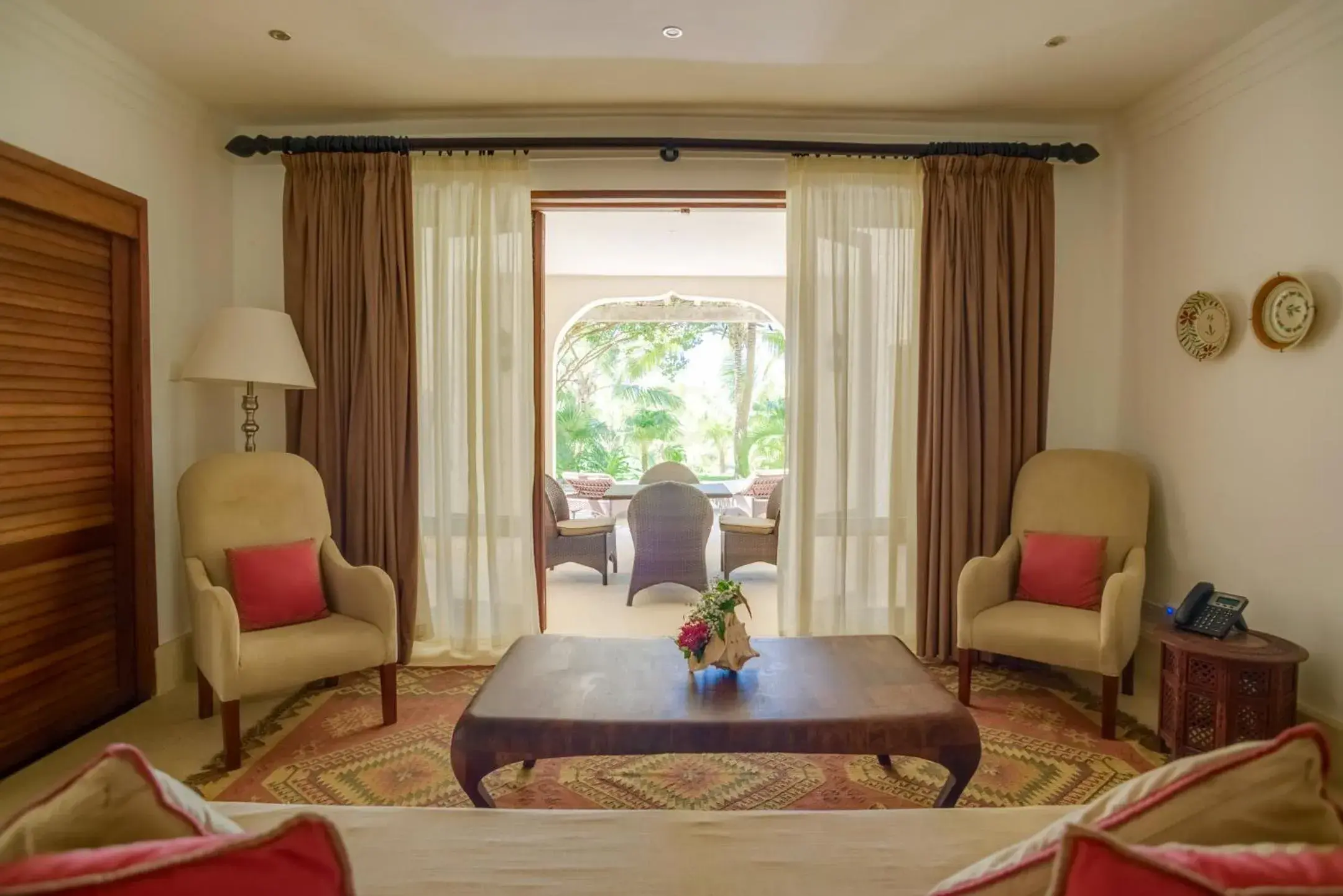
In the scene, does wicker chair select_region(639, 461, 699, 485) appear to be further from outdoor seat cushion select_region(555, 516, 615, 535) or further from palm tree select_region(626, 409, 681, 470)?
palm tree select_region(626, 409, 681, 470)

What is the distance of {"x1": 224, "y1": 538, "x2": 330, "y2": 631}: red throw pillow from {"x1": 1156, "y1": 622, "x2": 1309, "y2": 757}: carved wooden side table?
3.24 metres

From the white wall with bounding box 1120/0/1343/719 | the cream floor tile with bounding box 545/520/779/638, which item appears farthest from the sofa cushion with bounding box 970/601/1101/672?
the cream floor tile with bounding box 545/520/779/638

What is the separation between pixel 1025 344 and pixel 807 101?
159cm

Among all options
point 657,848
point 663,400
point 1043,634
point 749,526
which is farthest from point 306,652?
point 663,400

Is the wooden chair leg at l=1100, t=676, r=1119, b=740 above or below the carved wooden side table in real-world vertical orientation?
below

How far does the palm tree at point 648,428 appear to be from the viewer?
9883 millimetres

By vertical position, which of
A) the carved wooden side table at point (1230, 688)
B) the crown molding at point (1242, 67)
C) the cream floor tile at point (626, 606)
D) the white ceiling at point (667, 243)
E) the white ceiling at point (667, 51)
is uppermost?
the white ceiling at point (667, 243)

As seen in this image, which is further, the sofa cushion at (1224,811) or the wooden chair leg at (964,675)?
the wooden chair leg at (964,675)

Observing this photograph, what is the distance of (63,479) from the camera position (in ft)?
9.07

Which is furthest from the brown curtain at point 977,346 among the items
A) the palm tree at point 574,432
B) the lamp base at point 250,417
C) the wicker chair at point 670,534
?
the palm tree at point 574,432

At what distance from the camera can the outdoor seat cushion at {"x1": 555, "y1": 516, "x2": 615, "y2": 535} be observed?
16.9 feet

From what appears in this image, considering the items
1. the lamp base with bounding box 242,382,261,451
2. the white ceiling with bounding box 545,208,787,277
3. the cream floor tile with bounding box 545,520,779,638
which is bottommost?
the cream floor tile with bounding box 545,520,779,638

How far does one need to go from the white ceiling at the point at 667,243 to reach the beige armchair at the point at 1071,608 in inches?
97.0

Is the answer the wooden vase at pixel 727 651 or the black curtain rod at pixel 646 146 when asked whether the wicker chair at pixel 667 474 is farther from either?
the wooden vase at pixel 727 651
